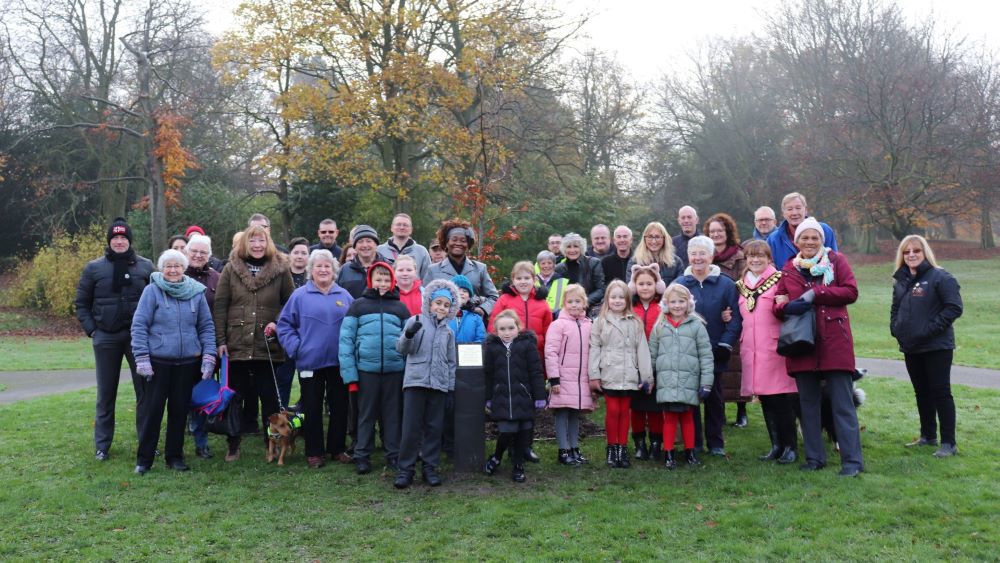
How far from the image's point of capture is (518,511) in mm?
5840

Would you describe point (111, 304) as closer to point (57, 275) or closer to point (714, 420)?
point (714, 420)

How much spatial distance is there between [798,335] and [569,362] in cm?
196

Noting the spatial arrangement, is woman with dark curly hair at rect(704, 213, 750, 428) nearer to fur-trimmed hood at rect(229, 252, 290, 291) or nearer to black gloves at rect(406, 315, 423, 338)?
black gloves at rect(406, 315, 423, 338)

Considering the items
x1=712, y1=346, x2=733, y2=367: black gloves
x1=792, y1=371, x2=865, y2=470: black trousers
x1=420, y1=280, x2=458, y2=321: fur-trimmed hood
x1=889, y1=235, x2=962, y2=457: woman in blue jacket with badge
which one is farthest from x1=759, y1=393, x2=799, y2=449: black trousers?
x1=420, y1=280, x2=458, y2=321: fur-trimmed hood

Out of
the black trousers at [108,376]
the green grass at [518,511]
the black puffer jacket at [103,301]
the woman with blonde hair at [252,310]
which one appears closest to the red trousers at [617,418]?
the green grass at [518,511]

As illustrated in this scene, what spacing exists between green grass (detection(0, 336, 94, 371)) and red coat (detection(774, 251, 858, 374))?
45.7ft

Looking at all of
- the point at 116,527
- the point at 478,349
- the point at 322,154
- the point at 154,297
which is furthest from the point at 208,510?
the point at 322,154

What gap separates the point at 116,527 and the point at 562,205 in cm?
1663

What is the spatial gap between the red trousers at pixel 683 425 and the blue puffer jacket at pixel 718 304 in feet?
1.83

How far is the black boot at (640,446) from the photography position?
736cm

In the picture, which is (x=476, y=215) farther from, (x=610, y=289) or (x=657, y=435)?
(x=657, y=435)

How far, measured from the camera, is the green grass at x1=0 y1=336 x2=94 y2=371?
51.8 ft

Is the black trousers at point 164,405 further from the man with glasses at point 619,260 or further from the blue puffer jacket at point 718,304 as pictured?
the blue puffer jacket at point 718,304

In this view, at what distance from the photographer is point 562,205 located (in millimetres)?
21156
